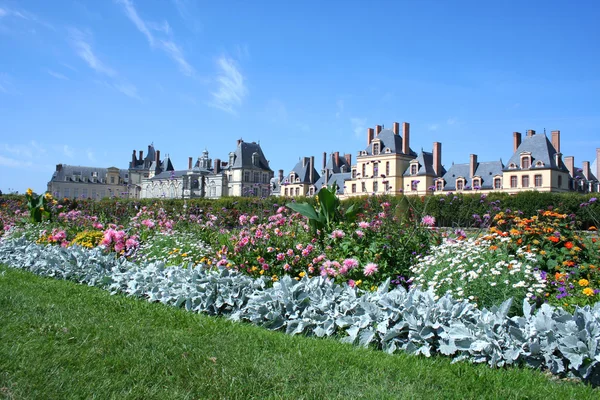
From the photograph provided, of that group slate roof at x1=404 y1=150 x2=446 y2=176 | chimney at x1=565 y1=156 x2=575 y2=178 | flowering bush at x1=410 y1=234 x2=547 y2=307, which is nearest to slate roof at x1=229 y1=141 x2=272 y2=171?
slate roof at x1=404 y1=150 x2=446 y2=176

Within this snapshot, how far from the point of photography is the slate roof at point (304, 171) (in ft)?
192

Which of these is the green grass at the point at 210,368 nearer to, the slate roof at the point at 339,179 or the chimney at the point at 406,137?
the chimney at the point at 406,137

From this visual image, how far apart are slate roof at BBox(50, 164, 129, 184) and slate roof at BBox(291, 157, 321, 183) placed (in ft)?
117

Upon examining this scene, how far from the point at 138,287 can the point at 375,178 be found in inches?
1895

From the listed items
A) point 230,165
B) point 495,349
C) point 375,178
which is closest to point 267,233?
point 495,349

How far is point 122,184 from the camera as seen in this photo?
264ft

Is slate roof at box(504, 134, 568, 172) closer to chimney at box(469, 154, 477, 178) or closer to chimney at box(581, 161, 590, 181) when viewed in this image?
chimney at box(469, 154, 477, 178)

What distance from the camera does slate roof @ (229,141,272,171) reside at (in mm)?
63312

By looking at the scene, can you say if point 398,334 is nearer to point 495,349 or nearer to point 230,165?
point 495,349

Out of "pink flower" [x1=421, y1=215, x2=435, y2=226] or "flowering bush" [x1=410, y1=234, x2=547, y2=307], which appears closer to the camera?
"flowering bush" [x1=410, y1=234, x2=547, y2=307]

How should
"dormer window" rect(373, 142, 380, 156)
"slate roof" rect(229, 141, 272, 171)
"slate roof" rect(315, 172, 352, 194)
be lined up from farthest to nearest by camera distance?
"slate roof" rect(229, 141, 272, 171)
"slate roof" rect(315, 172, 352, 194)
"dormer window" rect(373, 142, 380, 156)

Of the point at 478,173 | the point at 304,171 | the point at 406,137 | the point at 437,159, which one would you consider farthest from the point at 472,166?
the point at 304,171

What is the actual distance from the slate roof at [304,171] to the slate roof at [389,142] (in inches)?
329

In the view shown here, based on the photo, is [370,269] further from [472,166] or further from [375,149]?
[375,149]
